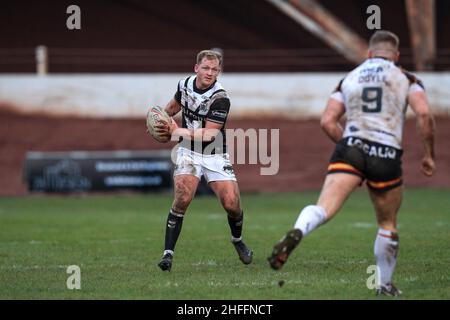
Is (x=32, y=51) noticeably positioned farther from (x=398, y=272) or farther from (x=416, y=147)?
(x=398, y=272)

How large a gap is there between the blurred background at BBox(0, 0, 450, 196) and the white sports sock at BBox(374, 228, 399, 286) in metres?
14.6

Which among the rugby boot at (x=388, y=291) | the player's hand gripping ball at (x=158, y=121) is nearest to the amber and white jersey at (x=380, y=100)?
the rugby boot at (x=388, y=291)

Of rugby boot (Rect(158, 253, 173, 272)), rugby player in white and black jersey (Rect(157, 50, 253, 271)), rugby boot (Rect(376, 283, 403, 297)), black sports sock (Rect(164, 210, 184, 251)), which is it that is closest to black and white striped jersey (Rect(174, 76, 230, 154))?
rugby player in white and black jersey (Rect(157, 50, 253, 271))

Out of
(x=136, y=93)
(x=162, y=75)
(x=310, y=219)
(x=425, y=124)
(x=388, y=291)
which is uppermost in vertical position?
(x=162, y=75)

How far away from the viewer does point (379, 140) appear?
7.76 metres

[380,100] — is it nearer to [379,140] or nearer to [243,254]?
[379,140]

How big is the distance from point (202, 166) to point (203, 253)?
1725 mm

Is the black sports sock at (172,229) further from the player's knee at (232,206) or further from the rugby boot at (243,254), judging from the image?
the rugby boot at (243,254)

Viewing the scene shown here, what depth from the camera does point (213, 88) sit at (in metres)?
9.98

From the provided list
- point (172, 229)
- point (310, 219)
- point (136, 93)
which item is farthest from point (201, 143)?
point (136, 93)
